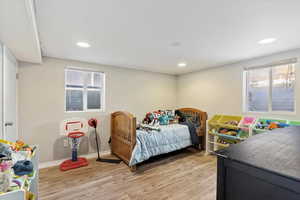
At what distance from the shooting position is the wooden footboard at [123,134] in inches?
109

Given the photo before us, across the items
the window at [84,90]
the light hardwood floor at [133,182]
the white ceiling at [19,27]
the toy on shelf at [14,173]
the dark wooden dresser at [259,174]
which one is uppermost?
the white ceiling at [19,27]

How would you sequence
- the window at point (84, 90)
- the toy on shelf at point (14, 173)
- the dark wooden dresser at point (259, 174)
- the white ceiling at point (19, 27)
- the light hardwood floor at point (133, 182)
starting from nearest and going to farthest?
the dark wooden dresser at point (259, 174) → the toy on shelf at point (14, 173) → the white ceiling at point (19, 27) → the light hardwood floor at point (133, 182) → the window at point (84, 90)

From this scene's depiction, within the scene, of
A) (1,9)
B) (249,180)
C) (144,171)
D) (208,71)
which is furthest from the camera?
(208,71)

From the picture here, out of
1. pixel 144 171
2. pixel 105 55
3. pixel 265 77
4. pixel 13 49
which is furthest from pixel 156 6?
pixel 265 77

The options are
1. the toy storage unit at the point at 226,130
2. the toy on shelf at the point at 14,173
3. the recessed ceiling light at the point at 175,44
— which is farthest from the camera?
the toy storage unit at the point at 226,130

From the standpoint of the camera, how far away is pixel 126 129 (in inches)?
116

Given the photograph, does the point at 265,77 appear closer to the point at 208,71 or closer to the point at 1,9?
the point at 208,71

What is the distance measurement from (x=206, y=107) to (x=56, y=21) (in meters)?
3.67

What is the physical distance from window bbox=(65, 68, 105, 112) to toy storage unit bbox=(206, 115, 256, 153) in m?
2.78

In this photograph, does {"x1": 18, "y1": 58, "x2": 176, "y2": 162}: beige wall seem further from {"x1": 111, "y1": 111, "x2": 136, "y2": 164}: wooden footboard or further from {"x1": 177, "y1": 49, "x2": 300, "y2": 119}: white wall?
{"x1": 177, "y1": 49, "x2": 300, "y2": 119}: white wall

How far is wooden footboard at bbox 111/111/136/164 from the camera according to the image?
276cm

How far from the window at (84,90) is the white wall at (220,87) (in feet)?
8.39

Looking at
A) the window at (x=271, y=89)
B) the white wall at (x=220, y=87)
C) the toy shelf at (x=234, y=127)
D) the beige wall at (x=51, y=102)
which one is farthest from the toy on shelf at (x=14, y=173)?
the window at (x=271, y=89)

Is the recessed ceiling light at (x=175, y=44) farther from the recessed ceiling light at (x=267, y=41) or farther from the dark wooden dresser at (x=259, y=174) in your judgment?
the dark wooden dresser at (x=259, y=174)
